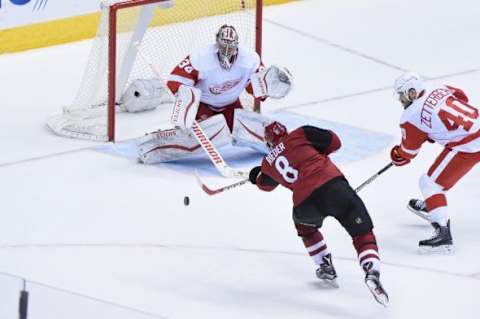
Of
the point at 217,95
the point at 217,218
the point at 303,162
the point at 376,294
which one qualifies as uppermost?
the point at 303,162

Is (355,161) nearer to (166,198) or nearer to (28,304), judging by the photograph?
(166,198)

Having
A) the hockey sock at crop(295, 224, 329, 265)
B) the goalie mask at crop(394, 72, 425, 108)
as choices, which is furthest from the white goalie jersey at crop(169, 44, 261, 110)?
the hockey sock at crop(295, 224, 329, 265)

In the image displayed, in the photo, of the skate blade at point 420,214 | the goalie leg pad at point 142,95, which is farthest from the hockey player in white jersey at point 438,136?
the goalie leg pad at point 142,95

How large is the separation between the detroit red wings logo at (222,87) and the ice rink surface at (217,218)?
0.42 metres

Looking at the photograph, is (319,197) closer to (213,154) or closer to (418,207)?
(418,207)

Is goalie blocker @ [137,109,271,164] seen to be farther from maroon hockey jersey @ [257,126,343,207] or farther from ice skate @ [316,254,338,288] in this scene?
ice skate @ [316,254,338,288]

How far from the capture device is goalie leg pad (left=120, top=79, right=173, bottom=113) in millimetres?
10586

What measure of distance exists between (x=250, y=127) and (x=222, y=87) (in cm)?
29

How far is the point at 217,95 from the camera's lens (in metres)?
9.84

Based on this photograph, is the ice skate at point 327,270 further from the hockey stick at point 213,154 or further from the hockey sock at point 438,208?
the hockey stick at point 213,154

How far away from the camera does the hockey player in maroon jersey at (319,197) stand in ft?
25.4

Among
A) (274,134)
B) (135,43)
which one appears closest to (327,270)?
(274,134)

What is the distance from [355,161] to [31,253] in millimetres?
2236

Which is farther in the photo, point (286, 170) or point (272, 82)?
point (272, 82)
